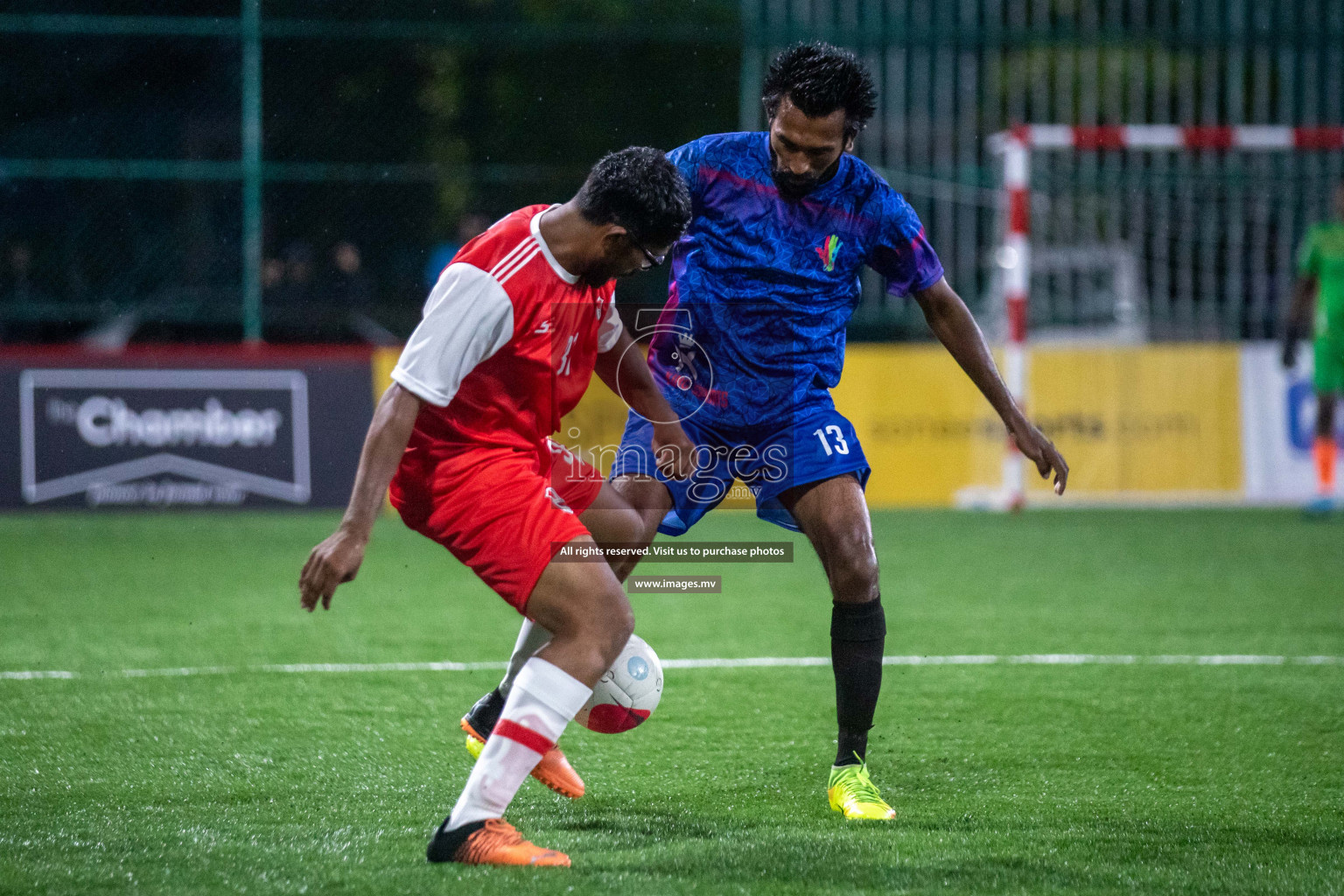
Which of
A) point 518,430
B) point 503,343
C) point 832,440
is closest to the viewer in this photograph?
point 503,343

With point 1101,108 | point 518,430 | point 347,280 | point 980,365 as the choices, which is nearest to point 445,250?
→ point 347,280

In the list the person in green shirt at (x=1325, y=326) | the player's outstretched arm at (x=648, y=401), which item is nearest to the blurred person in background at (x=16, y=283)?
the player's outstretched arm at (x=648, y=401)

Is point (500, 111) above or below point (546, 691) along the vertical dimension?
above

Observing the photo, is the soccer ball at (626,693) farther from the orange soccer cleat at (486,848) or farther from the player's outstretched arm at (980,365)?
the player's outstretched arm at (980,365)

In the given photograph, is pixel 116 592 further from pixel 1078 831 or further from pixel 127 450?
pixel 1078 831

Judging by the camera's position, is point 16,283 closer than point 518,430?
No

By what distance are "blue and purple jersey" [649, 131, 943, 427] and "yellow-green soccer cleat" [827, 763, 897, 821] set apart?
100 cm

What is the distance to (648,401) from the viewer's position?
4.05 meters

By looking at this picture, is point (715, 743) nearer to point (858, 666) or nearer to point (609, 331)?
point (858, 666)

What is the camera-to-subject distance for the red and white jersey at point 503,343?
3.21 m

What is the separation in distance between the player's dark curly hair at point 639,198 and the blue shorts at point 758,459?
960mm

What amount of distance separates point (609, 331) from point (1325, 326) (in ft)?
29.7

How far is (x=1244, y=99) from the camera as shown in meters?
13.9

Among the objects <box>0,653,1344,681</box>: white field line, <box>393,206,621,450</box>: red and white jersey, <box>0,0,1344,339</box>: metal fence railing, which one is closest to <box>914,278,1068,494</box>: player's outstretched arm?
<box>393,206,621,450</box>: red and white jersey
